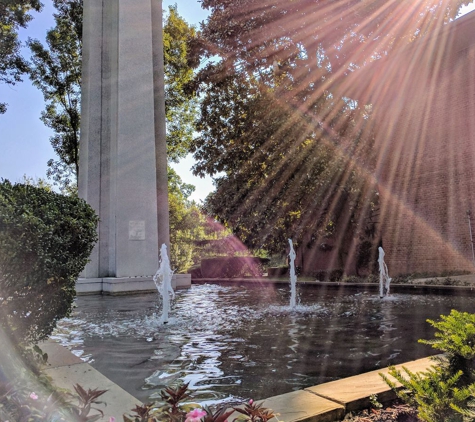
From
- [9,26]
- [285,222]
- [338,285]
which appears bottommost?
[338,285]

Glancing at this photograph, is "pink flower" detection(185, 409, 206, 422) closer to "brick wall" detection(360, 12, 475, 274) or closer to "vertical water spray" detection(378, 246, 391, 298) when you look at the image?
"vertical water spray" detection(378, 246, 391, 298)

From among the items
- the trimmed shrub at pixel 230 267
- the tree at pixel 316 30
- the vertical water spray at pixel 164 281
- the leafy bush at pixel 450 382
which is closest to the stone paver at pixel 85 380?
the leafy bush at pixel 450 382

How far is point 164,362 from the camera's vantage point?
3281 mm

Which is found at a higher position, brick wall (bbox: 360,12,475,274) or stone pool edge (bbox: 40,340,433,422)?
brick wall (bbox: 360,12,475,274)

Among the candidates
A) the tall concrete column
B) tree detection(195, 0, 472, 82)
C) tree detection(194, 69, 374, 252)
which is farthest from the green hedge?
tree detection(195, 0, 472, 82)

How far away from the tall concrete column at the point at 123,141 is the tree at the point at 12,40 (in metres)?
6.41

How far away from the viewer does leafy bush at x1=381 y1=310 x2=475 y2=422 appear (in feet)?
5.50

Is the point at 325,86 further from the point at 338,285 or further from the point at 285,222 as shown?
the point at 338,285

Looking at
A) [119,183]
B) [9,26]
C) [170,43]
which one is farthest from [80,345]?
[170,43]

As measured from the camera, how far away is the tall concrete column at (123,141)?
423 inches

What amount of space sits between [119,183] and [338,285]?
21.5 ft

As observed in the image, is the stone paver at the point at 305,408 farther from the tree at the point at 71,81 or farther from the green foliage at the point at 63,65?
the green foliage at the point at 63,65

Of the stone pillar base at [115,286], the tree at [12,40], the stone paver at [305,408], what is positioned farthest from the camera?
the tree at [12,40]

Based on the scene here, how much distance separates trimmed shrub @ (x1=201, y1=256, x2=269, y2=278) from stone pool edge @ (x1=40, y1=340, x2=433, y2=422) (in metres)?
17.3
